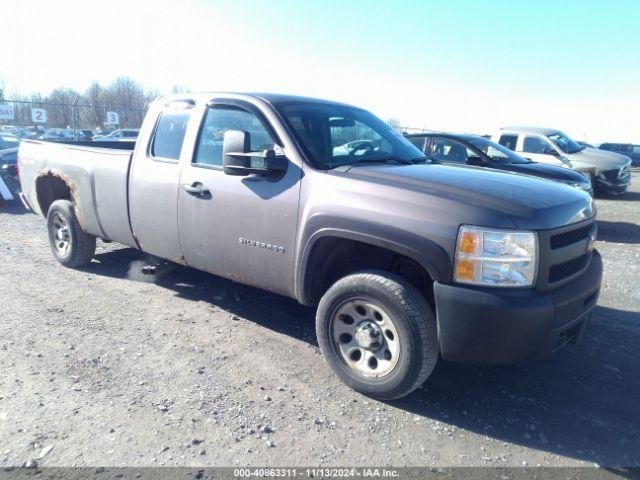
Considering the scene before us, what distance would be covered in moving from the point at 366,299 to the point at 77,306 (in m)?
3.02

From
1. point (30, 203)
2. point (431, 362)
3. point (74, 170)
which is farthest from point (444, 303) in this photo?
point (30, 203)

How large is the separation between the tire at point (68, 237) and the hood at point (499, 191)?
3695mm

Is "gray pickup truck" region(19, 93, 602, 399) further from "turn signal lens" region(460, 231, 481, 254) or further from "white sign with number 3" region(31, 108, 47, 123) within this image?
"white sign with number 3" region(31, 108, 47, 123)

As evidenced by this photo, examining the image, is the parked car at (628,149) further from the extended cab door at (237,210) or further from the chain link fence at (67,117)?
the chain link fence at (67,117)

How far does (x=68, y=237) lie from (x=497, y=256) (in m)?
5.01

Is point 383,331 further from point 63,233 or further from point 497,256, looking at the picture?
point 63,233

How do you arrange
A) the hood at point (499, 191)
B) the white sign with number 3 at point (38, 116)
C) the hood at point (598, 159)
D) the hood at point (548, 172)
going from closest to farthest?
the hood at point (499, 191)
the hood at point (548, 172)
the hood at point (598, 159)
the white sign with number 3 at point (38, 116)

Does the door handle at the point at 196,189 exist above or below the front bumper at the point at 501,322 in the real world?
above

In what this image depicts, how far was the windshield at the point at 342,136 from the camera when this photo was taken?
3.64 metres

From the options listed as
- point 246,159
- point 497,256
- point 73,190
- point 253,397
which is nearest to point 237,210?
point 246,159

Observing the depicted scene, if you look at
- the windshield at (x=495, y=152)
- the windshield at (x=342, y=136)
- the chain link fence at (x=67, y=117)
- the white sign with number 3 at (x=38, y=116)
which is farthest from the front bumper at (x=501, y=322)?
the white sign with number 3 at (x=38, y=116)

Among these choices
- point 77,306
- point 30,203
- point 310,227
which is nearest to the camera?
point 310,227

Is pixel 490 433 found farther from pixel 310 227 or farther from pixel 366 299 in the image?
pixel 310 227

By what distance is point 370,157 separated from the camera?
3.88 meters
